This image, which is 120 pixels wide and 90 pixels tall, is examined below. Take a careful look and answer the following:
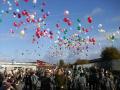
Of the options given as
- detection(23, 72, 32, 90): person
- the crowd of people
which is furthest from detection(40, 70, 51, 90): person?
detection(23, 72, 32, 90): person

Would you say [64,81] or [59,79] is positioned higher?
[59,79]

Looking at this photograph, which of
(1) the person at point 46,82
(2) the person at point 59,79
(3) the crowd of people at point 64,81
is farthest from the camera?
(1) the person at point 46,82

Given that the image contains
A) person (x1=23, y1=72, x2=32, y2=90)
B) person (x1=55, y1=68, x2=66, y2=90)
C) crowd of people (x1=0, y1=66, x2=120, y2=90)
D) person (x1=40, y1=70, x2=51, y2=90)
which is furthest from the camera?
person (x1=23, y1=72, x2=32, y2=90)

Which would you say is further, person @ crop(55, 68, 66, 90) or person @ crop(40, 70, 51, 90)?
person @ crop(40, 70, 51, 90)

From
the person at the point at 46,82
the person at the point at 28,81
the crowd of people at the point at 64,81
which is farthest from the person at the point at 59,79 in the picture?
the person at the point at 28,81

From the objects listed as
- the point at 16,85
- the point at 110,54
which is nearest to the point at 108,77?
the point at 16,85

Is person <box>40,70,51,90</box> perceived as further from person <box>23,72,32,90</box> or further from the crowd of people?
person <box>23,72,32,90</box>

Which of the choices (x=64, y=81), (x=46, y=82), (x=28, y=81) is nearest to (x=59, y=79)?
(x=64, y=81)

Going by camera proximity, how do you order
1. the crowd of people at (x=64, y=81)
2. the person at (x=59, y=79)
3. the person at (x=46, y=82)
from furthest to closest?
1. the person at (x=46, y=82)
2. the crowd of people at (x=64, y=81)
3. the person at (x=59, y=79)

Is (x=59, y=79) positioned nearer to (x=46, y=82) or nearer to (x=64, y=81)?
(x=64, y=81)

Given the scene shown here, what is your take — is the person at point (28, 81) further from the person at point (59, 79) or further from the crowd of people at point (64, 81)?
the person at point (59, 79)

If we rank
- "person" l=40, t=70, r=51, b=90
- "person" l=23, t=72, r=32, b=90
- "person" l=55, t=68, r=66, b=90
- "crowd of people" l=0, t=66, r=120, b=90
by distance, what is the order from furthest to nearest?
"person" l=23, t=72, r=32, b=90
"person" l=40, t=70, r=51, b=90
"crowd of people" l=0, t=66, r=120, b=90
"person" l=55, t=68, r=66, b=90

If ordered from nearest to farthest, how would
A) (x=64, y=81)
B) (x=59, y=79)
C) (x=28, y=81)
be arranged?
(x=59, y=79), (x=64, y=81), (x=28, y=81)

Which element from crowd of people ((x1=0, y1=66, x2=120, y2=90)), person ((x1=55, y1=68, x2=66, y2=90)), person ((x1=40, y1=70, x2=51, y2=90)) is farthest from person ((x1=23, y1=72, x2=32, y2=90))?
person ((x1=55, y1=68, x2=66, y2=90))
